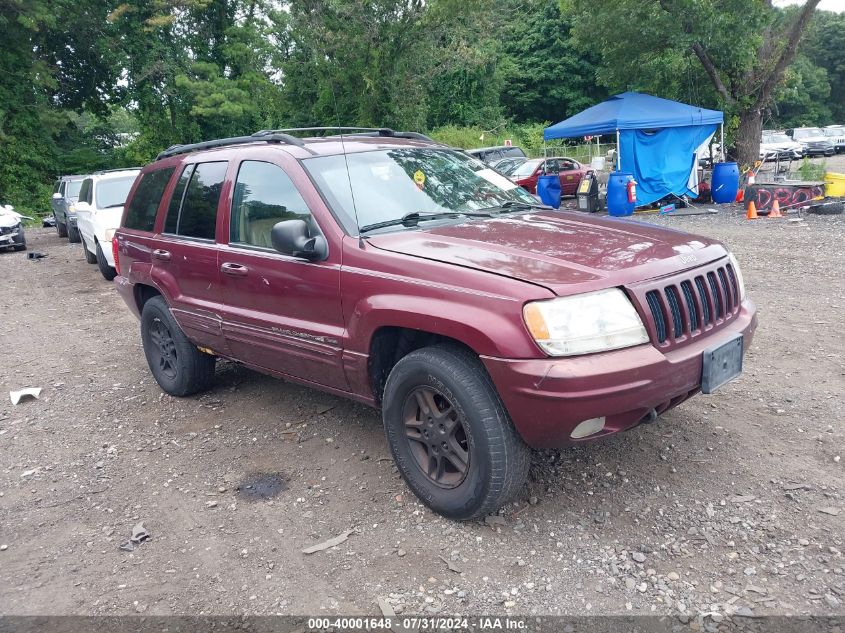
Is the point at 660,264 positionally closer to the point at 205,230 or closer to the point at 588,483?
the point at 588,483

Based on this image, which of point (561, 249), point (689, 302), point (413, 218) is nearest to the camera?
point (689, 302)

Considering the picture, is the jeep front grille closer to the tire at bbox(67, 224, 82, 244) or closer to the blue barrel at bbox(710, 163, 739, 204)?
the blue barrel at bbox(710, 163, 739, 204)

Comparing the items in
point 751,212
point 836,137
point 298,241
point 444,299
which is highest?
point 836,137

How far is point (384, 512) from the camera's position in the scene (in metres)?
3.57

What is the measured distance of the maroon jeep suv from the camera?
293 cm

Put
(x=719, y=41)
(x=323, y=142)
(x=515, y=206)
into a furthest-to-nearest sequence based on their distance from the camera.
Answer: (x=719, y=41) → (x=515, y=206) → (x=323, y=142)

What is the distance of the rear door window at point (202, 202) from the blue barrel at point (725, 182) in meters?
15.1

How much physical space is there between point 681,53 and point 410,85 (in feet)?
32.7

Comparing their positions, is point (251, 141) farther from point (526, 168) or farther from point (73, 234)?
point (526, 168)

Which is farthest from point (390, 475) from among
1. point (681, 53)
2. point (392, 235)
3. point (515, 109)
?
point (515, 109)

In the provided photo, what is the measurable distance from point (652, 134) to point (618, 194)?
2.28 metres

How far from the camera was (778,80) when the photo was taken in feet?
58.4

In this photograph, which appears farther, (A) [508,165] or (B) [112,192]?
(A) [508,165]

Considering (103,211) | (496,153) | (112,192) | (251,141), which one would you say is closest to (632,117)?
(496,153)
